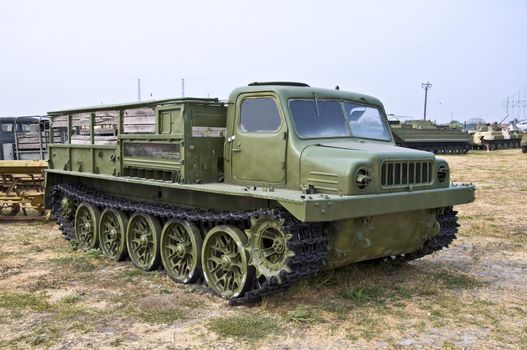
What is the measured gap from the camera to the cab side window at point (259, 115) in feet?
23.0

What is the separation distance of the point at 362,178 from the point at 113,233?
442 centimetres

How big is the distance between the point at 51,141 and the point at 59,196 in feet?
3.28

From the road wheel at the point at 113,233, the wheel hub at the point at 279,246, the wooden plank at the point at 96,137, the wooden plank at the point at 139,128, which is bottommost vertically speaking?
A: the road wheel at the point at 113,233

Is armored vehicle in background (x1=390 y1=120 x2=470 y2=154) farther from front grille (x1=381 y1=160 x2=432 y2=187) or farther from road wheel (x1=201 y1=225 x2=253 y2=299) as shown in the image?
road wheel (x1=201 y1=225 x2=253 y2=299)

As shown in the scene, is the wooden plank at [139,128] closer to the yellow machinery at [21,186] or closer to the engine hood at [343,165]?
the engine hood at [343,165]

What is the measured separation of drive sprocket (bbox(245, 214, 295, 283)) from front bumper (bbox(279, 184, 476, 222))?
11.3 inches

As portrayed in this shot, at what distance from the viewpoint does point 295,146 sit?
668 cm

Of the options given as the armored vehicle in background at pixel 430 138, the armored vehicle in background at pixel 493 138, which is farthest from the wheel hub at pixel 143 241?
the armored vehicle in background at pixel 493 138

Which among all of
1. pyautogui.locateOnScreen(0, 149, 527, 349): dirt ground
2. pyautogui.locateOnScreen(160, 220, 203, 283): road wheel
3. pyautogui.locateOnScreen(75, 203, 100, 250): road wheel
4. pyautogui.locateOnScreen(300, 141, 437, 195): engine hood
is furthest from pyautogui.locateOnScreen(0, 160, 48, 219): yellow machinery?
pyautogui.locateOnScreen(300, 141, 437, 195): engine hood

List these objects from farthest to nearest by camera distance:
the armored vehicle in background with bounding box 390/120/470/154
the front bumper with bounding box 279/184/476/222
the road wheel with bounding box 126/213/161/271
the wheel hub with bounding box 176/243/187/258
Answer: the armored vehicle in background with bounding box 390/120/470/154
the road wheel with bounding box 126/213/161/271
the wheel hub with bounding box 176/243/187/258
the front bumper with bounding box 279/184/476/222

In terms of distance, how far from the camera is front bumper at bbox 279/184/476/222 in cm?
574

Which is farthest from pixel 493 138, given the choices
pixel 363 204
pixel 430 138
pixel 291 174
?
pixel 363 204

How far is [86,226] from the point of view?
975 centimetres

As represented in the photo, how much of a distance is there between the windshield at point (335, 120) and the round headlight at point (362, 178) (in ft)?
3.04
